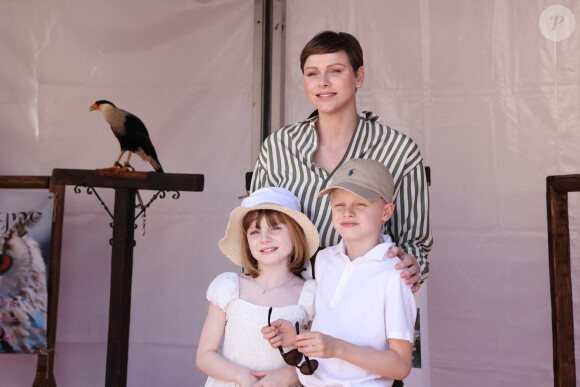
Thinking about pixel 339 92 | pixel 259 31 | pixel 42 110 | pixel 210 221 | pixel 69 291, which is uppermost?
pixel 259 31

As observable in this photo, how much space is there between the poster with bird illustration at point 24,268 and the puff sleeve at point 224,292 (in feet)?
4.47

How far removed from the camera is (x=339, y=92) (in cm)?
198

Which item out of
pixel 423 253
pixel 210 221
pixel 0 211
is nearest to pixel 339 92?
pixel 423 253

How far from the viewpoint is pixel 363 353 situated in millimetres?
1511

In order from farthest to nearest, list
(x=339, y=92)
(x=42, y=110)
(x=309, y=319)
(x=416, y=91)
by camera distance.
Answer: (x=42, y=110), (x=416, y=91), (x=339, y=92), (x=309, y=319)

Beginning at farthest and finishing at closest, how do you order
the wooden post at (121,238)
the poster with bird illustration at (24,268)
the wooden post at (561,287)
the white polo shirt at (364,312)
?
the poster with bird illustration at (24,268) → the wooden post at (121,238) → the wooden post at (561,287) → the white polo shirt at (364,312)

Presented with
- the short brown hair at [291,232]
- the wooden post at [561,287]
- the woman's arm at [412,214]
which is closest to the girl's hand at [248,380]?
the short brown hair at [291,232]

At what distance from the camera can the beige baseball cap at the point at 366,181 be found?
163 cm

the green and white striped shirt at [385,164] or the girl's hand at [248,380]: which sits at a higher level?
the green and white striped shirt at [385,164]

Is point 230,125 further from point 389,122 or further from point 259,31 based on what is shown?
point 389,122

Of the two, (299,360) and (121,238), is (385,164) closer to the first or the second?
(299,360)

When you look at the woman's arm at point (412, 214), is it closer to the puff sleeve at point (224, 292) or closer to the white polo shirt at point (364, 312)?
the white polo shirt at point (364, 312)

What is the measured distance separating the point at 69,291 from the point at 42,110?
0.97 meters

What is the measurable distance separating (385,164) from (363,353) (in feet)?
2.18
